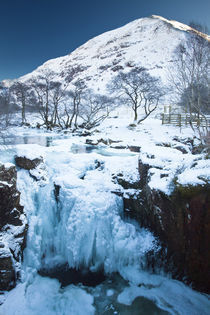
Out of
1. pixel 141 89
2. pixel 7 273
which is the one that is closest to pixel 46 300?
pixel 7 273

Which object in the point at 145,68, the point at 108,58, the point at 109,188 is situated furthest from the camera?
the point at 108,58

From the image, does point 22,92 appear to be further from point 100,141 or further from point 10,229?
point 10,229

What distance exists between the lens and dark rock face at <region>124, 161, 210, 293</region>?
356cm

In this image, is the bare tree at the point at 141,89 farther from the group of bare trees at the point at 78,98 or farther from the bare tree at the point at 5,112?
the bare tree at the point at 5,112

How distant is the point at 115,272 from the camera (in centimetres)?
470

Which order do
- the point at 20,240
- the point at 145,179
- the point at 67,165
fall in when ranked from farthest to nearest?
the point at 67,165 < the point at 145,179 < the point at 20,240

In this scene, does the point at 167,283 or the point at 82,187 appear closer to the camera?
the point at 167,283

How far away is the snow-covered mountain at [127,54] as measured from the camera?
52.1 m

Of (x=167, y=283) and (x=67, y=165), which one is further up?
(x=67, y=165)

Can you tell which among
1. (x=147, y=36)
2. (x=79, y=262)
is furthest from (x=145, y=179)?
(x=147, y=36)

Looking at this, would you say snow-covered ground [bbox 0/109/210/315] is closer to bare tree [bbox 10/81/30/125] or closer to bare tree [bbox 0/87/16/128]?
bare tree [bbox 0/87/16/128]

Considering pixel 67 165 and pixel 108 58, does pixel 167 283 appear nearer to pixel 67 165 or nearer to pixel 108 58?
pixel 67 165

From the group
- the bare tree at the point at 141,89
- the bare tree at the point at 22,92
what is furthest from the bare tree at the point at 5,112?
the bare tree at the point at 141,89

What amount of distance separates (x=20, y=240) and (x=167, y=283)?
3810mm
